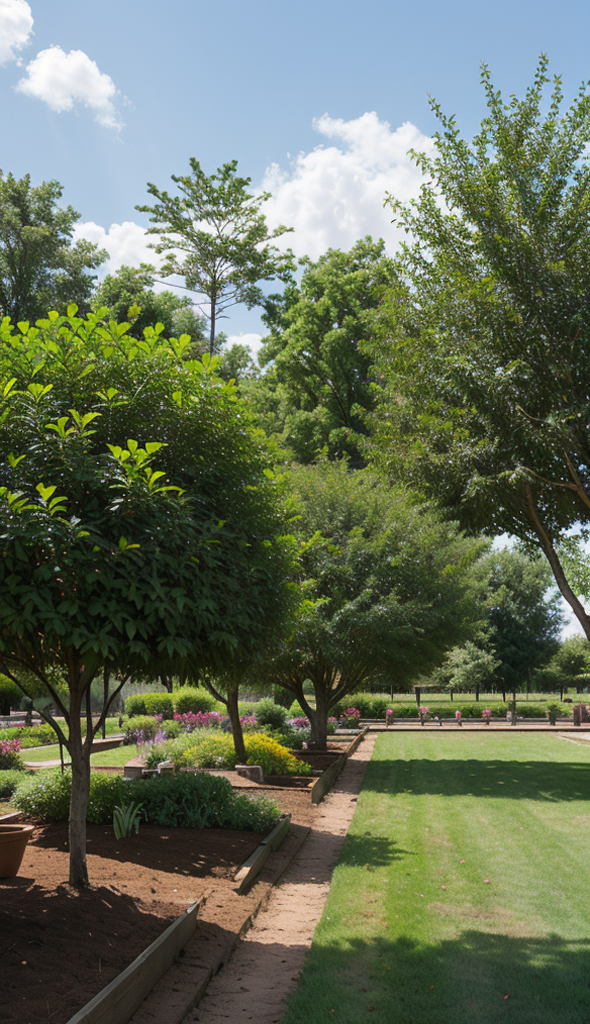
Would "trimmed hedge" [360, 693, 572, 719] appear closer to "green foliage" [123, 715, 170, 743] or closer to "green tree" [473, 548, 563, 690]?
"green tree" [473, 548, 563, 690]

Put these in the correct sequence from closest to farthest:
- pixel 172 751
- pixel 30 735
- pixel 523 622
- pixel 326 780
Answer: pixel 326 780 < pixel 172 751 < pixel 30 735 < pixel 523 622

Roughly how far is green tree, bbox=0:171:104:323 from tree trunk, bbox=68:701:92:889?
28128 millimetres

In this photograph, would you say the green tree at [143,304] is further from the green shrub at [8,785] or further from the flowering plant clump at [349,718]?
the green shrub at [8,785]

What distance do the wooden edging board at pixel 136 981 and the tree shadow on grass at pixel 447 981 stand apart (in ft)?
3.21

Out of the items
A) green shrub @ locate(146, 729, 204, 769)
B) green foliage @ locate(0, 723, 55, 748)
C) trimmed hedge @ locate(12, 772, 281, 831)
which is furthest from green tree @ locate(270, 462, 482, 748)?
green foliage @ locate(0, 723, 55, 748)

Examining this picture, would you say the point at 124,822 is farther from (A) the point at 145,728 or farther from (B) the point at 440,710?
(B) the point at 440,710

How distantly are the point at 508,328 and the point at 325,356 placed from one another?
72.8ft

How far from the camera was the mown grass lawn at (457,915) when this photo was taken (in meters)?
4.95

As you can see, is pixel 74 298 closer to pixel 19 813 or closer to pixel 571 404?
pixel 571 404

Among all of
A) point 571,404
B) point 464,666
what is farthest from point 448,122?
point 464,666

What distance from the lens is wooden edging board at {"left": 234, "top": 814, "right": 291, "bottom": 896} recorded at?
7.73 metres

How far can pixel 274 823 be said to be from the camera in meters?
10.4

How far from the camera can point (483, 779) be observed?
17422mm

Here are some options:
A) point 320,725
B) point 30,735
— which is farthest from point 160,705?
point 320,725
